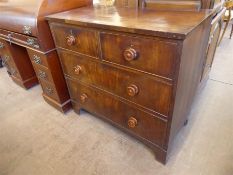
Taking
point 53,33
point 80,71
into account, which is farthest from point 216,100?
point 53,33

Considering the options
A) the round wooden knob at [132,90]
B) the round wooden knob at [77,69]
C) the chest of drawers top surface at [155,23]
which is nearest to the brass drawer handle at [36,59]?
the round wooden knob at [77,69]

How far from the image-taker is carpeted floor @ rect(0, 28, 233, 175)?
127 centimetres

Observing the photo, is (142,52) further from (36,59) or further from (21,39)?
(21,39)

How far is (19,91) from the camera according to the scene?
2203 mm

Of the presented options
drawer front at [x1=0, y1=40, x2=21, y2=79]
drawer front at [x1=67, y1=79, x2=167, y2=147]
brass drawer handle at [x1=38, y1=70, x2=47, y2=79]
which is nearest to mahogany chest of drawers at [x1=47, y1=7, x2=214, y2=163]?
drawer front at [x1=67, y1=79, x2=167, y2=147]

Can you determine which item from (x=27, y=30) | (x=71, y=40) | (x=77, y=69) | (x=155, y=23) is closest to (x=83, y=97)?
(x=77, y=69)

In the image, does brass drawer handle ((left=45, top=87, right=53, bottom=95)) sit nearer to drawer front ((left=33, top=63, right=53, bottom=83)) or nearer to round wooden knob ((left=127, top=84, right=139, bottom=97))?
drawer front ((left=33, top=63, right=53, bottom=83))

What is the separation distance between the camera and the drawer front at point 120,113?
1.16 metres

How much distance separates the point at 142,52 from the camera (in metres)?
0.92

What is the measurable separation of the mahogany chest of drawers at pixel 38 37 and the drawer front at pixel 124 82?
15 centimetres

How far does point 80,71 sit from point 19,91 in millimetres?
1241

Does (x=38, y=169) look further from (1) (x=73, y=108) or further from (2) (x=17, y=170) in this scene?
(1) (x=73, y=108)

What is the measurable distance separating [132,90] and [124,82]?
0.26 ft

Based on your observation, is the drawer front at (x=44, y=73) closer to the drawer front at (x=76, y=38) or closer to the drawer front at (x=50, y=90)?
the drawer front at (x=50, y=90)
